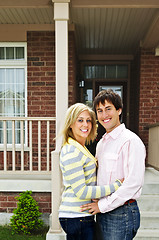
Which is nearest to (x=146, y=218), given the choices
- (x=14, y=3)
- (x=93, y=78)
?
(x=14, y=3)

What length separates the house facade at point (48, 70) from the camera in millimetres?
3692

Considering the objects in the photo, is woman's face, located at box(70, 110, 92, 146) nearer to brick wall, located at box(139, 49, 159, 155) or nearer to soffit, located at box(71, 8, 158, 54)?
soffit, located at box(71, 8, 158, 54)

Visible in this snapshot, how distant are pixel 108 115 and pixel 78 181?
0.43 meters

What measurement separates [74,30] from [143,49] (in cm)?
167

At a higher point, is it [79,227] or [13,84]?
[13,84]

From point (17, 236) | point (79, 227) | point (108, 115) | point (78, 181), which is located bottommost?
point (17, 236)

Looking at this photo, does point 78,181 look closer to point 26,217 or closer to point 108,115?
point 108,115

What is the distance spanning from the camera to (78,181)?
1.42m

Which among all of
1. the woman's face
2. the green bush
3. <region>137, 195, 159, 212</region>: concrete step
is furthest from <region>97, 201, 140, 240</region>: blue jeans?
the green bush

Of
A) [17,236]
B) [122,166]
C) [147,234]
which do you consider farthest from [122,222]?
[17,236]

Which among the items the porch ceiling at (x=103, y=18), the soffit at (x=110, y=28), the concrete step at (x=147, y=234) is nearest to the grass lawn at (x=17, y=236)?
the concrete step at (x=147, y=234)

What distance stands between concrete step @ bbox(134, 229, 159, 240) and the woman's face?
2422mm

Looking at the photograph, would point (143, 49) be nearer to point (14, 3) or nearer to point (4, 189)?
point (14, 3)

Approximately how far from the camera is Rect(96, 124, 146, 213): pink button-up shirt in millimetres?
1340
